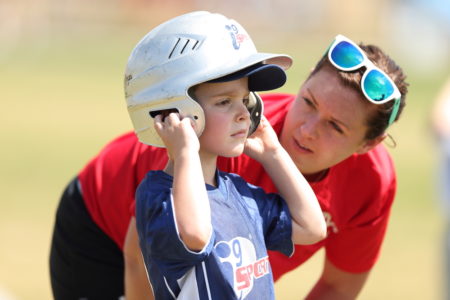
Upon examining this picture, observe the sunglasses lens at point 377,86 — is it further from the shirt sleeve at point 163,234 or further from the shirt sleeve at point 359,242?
the shirt sleeve at point 163,234

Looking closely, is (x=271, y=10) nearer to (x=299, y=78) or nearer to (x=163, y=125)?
(x=299, y=78)

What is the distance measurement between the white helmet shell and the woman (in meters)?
0.63

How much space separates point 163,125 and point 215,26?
0.41m

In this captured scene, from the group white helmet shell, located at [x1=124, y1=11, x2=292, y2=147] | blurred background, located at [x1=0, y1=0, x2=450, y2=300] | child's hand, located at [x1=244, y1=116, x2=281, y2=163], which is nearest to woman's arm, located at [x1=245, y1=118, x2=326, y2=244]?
child's hand, located at [x1=244, y1=116, x2=281, y2=163]

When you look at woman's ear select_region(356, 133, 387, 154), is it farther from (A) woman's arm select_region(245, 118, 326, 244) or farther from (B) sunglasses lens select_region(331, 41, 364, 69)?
(A) woman's arm select_region(245, 118, 326, 244)

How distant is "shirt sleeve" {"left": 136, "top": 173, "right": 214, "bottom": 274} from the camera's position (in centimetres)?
308

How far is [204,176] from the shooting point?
11.1ft

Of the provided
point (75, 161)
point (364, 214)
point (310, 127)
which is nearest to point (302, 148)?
point (310, 127)

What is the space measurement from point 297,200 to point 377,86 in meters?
0.71

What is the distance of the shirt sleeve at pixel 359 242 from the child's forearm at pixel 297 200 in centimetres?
96

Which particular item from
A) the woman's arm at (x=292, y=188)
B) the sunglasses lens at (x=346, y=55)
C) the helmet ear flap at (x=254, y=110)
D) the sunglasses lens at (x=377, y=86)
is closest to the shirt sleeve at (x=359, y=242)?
the sunglasses lens at (x=377, y=86)

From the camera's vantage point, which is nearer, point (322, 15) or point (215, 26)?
point (215, 26)

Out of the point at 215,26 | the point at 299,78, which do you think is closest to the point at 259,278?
the point at 215,26

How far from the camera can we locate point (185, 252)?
10.1 feet
